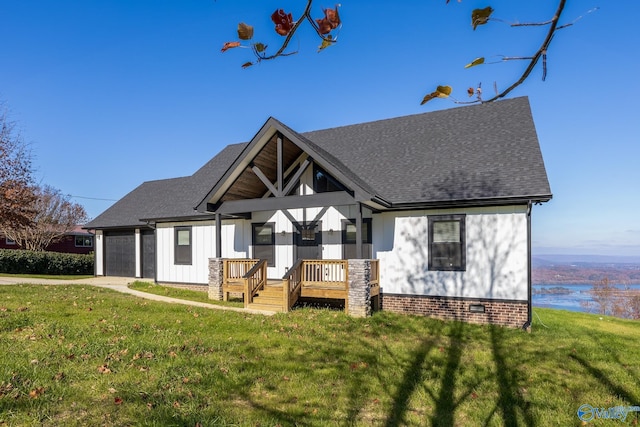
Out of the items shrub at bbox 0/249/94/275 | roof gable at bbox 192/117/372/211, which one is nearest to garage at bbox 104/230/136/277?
shrub at bbox 0/249/94/275

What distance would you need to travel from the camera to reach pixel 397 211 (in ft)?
37.9

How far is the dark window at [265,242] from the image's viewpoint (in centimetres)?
1374

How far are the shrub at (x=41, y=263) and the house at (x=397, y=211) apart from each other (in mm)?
12446

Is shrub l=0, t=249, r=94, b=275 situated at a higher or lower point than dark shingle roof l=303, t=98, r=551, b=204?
lower

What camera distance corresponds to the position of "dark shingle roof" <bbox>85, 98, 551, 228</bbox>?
10523 mm

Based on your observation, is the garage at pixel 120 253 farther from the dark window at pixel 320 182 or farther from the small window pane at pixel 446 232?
the small window pane at pixel 446 232

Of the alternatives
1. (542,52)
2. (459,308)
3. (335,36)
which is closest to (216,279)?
(459,308)

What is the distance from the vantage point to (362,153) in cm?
1444

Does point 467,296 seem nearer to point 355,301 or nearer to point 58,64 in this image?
point 355,301

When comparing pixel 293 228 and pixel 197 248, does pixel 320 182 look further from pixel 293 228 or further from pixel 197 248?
pixel 197 248

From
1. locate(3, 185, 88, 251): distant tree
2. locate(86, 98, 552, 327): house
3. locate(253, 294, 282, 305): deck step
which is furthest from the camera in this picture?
locate(3, 185, 88, 251): distant tree

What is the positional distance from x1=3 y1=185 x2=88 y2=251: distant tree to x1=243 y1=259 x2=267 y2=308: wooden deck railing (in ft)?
83.6

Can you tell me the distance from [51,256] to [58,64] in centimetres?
1602

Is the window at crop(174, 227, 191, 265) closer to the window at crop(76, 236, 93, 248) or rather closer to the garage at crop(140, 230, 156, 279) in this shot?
the garage at crop(140, 230, 156, 279)
